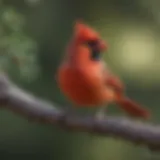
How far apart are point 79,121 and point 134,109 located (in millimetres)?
132

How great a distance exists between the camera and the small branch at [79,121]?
1.17 metres

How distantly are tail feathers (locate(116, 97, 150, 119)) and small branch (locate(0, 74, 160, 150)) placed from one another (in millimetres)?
95

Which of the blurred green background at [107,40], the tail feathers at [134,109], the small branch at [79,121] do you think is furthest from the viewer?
the blurred green background at [107,40]

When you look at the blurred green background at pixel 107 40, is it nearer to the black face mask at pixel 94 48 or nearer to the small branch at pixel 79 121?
the black face mask at pixel 94 48

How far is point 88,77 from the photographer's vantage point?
1.34 metres

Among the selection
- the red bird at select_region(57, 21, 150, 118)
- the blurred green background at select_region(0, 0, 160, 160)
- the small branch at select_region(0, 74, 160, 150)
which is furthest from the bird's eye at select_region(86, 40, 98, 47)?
the blurred green background at select_region(0, 0, 160, 160)

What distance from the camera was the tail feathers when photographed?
1.30 metres

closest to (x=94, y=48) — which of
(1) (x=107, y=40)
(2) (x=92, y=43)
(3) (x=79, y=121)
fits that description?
(2) (x=92, y=43)

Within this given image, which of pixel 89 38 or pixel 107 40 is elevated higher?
pixel 107 40

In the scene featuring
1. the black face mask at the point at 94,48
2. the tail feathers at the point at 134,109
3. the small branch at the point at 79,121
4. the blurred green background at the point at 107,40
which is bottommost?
the small branch at the point at 79,121

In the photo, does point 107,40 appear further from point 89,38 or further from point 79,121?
point 79,121

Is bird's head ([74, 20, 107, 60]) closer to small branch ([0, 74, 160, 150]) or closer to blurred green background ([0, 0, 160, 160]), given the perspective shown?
small branch ([0, 74, 160, 150])

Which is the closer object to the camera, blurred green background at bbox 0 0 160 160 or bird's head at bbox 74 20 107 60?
bird's head at bbox 74 20 107 60

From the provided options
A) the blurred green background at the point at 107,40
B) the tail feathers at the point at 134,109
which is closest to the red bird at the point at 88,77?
the tail feathers at the point at 134,109
